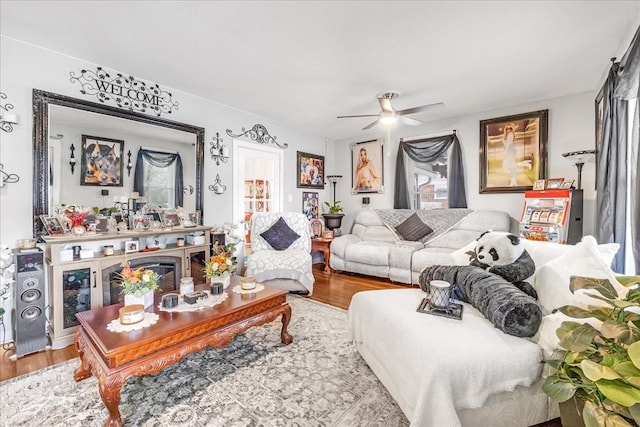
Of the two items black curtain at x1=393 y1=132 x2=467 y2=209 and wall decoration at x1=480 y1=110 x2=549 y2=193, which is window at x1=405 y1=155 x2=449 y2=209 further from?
wall decoration at x1=480 y1=110 x2=549 y2=193

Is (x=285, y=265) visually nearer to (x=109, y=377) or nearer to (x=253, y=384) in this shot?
(x=253, y=384)

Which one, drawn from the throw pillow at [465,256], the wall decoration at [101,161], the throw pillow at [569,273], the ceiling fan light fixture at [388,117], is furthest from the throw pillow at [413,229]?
the wall decoration at [101,161]

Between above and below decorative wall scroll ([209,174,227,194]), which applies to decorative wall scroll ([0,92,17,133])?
above

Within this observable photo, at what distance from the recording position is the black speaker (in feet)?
7.07

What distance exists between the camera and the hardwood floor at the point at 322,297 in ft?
6.50

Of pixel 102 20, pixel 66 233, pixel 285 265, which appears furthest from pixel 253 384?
pixel 102 20

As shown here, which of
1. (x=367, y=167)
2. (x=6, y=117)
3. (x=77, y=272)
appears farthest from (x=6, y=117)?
(x=367, y=167)

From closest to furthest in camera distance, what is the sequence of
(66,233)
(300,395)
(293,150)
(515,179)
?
(300,395)
(66,233)
(515,179)
(293,150)

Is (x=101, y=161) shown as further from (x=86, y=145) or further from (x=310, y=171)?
(x=310, y=171)

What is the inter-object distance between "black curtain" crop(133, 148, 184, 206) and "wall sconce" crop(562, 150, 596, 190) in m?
4.79

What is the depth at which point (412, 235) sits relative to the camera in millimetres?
4355

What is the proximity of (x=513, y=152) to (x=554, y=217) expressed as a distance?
3.92 ft

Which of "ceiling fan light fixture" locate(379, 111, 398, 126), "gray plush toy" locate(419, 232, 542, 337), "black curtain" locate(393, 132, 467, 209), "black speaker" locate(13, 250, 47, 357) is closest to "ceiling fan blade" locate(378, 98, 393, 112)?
"ceiling fan light fixture" locate(379, 111, 398, 126)

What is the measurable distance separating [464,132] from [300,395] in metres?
Answer: 4.36
